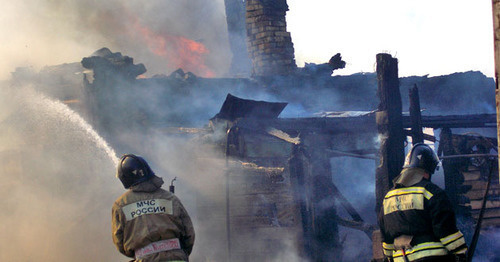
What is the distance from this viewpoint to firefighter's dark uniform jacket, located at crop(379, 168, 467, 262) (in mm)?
4555

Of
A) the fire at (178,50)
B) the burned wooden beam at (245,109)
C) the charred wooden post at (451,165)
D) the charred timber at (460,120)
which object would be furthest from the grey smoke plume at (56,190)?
the fire at (178,50)

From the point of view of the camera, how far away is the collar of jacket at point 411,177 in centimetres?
486

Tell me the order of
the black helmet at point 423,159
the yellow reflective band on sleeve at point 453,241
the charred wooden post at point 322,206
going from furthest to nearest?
the charred wooden post at point 322,206, the black helmet at point 423,159, the yellow reflective band on sleeve at point 453,241

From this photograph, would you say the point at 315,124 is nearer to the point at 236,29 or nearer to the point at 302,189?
the point at 302,189

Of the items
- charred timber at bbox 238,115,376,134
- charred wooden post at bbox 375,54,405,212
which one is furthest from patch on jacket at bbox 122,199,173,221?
charred timber at bbox 238,115,376,134

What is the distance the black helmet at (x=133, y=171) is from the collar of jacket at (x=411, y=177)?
2.36 m

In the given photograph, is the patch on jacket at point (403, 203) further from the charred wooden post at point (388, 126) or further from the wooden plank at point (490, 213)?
the wooden plank at point (490, 213)

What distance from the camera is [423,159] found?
4.98 metres

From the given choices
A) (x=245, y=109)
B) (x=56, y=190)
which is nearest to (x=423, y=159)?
(x=245, y=109)

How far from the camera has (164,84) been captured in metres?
12.9

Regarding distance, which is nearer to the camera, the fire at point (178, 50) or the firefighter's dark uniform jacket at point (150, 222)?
the firefighter's dark uniform jacket at point (150, 222)

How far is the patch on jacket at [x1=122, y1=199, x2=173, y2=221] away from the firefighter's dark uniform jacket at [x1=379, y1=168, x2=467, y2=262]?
2.07 metres

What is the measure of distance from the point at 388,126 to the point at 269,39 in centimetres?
810

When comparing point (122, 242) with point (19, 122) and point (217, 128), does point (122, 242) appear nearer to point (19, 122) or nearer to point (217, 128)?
point (217, 128)
